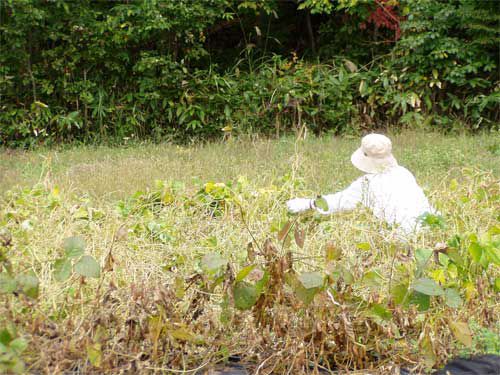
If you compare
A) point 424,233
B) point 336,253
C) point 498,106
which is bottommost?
point 498,106

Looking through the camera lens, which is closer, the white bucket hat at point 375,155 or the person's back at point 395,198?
the person's back at point 395,198

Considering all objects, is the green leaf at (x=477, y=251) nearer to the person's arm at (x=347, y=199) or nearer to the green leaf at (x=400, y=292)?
the green leaf at (x=400, y=292)

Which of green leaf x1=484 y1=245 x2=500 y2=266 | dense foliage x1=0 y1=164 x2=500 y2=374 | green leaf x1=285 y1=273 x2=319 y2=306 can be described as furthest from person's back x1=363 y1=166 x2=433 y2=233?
green leaf x1=285 y1=273 x2=319 y2=306

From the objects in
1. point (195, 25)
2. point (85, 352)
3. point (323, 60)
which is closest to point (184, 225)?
point (85, 352)

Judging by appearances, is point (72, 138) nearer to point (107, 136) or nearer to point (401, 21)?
point (107, 136)

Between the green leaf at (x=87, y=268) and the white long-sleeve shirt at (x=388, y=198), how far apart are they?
238cm

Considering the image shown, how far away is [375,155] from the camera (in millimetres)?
5117

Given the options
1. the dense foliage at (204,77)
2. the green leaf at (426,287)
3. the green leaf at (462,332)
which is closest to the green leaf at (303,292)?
the green leaf at (426,287)

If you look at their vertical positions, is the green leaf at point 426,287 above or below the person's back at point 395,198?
above

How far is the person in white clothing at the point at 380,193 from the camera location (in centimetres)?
487

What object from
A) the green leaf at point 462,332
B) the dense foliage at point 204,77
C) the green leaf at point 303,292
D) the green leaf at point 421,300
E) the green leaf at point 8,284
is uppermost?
the green leaf at point 8,284

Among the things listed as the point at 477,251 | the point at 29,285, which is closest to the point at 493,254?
the point at 477,251

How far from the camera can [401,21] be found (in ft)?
33.9

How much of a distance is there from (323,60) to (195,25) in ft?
8.05
